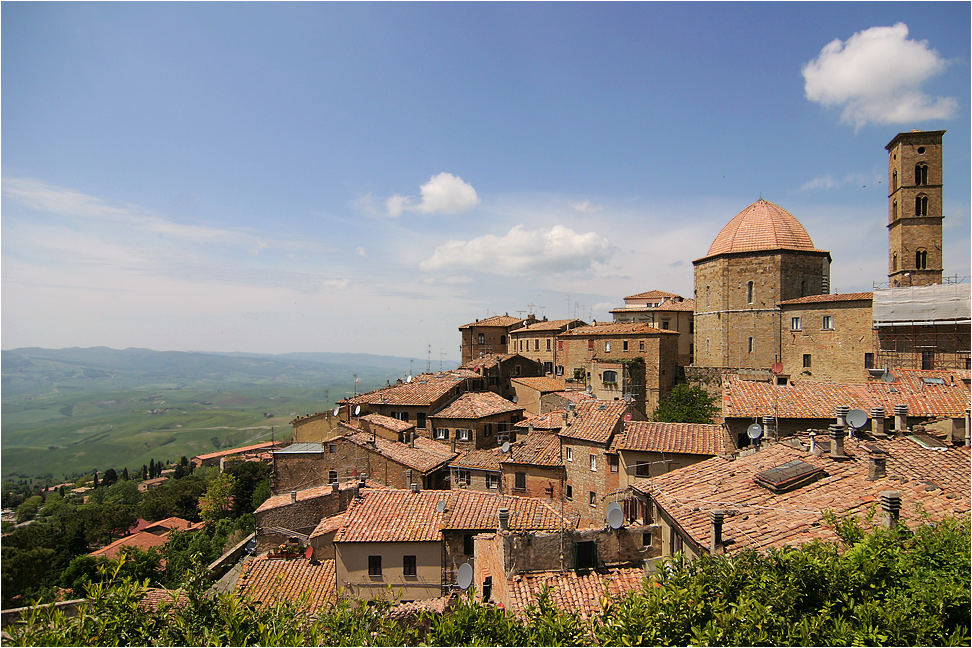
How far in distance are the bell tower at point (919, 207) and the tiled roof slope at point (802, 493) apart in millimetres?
36693

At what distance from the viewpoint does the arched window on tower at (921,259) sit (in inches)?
1661

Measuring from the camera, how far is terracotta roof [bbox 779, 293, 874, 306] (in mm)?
35213

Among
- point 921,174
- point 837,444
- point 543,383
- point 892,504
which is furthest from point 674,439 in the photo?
point 921,174

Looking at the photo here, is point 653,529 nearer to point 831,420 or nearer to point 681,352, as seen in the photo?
point 831,420

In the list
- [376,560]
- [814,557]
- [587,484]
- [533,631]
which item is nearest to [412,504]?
[376,560]

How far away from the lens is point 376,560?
55.5 feet

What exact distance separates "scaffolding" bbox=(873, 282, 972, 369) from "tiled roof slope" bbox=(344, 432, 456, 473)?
29.0 metres

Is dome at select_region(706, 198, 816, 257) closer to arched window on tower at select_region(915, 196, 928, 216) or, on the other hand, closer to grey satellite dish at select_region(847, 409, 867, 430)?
arched window on tower at select_region(915, 196, 928, 216)

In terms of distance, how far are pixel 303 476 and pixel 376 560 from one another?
1235cm

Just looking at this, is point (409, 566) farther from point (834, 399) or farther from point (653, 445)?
point (834, 399)

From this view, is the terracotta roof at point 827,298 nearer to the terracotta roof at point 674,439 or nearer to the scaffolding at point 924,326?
the scaffolding at point 924,326

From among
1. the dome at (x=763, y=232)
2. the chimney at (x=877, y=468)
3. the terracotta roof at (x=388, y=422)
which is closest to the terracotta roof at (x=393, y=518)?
the terracotta roof at (x=388, y=422)

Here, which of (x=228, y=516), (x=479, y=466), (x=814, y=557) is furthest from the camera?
(x=228, y=516)

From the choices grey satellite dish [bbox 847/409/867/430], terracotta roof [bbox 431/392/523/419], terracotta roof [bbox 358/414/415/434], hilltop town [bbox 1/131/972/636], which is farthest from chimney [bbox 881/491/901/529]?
terracotta roof [bbox 358/414/415/434]
